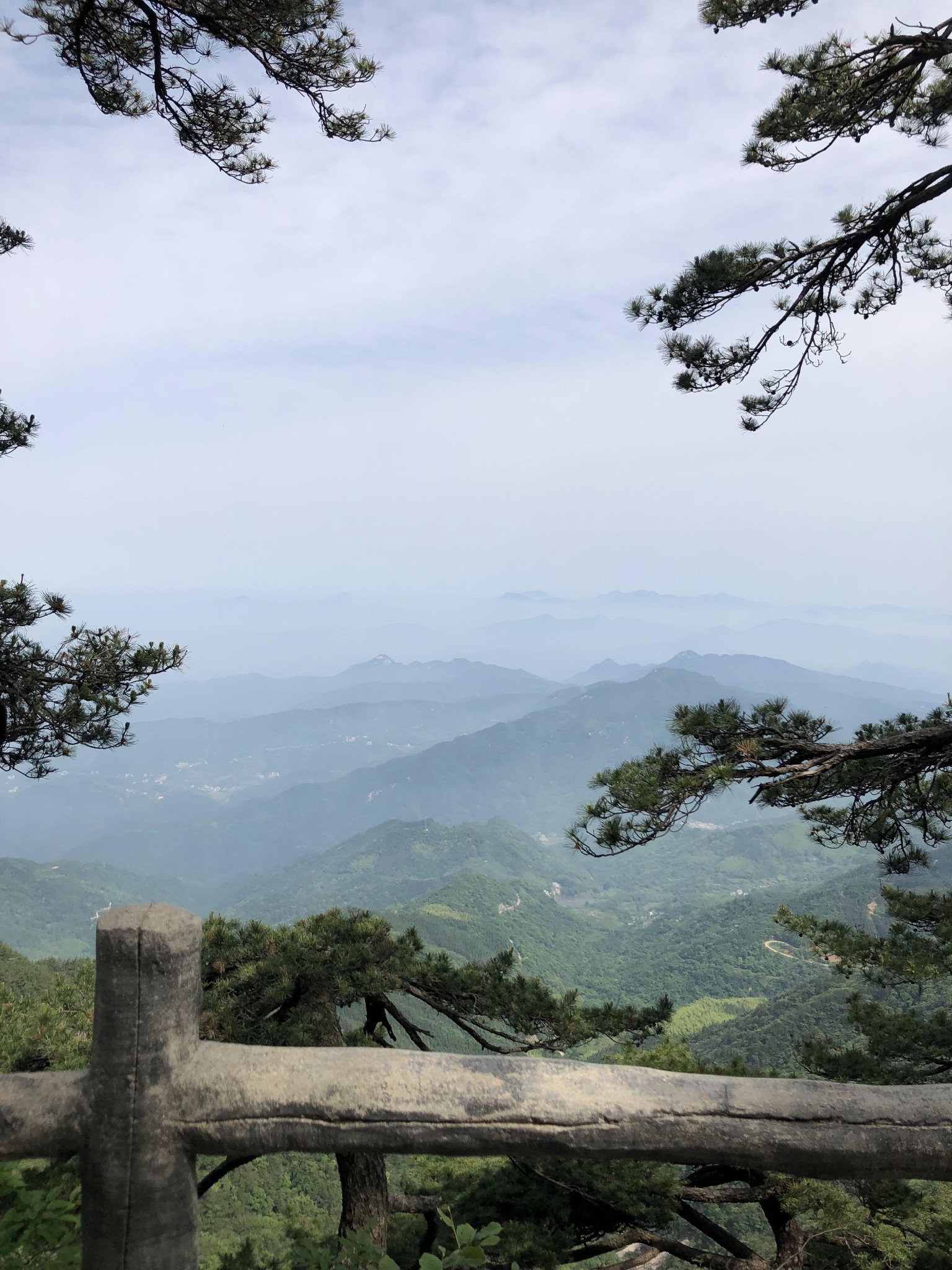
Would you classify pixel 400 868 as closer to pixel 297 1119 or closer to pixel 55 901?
pixel 55 901

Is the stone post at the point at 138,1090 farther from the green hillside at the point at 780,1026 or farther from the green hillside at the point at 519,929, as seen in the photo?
the green hillside at the point at 519,929

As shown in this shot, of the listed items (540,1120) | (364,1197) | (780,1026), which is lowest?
(780,1026)

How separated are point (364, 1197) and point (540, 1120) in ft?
14.1

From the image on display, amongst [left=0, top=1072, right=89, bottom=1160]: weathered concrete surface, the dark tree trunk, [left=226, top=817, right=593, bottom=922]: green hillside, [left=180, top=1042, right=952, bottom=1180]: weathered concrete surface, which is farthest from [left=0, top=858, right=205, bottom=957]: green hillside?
[left=180, top=1042, right=952, bottom=1180]: weathered concrete surface

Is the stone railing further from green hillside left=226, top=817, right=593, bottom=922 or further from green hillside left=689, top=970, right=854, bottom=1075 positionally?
green hillside left=226, top=817, right=593, bottom=922

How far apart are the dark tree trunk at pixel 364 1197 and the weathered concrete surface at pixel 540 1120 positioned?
158 inches

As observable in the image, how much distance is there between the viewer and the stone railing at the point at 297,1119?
132cm

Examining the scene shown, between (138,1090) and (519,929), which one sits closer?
(138,1090)

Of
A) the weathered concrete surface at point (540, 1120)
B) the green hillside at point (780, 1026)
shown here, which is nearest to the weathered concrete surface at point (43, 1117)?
the weathered concrete surface at point (540, 1120)

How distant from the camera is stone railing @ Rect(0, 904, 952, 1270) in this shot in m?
1.32

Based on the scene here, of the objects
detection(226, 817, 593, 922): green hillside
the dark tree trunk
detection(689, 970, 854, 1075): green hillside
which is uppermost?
the dark tree trunk

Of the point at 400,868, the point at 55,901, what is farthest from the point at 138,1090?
the point at 400,868

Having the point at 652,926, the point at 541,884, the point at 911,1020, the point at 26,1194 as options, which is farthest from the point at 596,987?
the point at 26,1194

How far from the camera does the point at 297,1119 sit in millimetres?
1343
